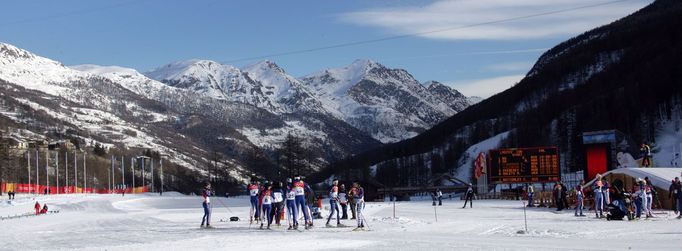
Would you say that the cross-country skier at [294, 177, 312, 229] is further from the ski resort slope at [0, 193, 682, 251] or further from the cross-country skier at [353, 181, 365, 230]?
the cross-country skier at [353, 181, 365, 230]

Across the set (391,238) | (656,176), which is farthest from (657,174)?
(391,238)

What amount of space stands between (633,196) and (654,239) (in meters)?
11.8

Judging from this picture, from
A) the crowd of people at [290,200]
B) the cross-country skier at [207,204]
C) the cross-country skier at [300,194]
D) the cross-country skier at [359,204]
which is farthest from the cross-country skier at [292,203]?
the cross-country skier at [207,204]

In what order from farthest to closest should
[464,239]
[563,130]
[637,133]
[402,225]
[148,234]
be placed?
[563,130] → [637,133] → [402,225] → [148,234] → [464,239]

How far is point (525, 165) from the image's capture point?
6638 cm

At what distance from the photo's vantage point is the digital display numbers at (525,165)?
6562cm

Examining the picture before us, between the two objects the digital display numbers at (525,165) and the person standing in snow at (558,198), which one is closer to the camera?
the person standing in snow at (558,198)

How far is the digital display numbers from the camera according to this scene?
6562cm

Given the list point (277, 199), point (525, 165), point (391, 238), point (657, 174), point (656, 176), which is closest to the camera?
point (391, 238)

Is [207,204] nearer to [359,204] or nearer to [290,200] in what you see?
[290,200]

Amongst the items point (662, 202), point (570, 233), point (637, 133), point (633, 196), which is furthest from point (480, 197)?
point (637, 133)

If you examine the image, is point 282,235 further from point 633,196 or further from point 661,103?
point 661,103

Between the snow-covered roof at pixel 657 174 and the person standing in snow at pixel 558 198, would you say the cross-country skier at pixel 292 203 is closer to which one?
the person standing in snow at pixel 558 198

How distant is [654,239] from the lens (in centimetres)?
2202
